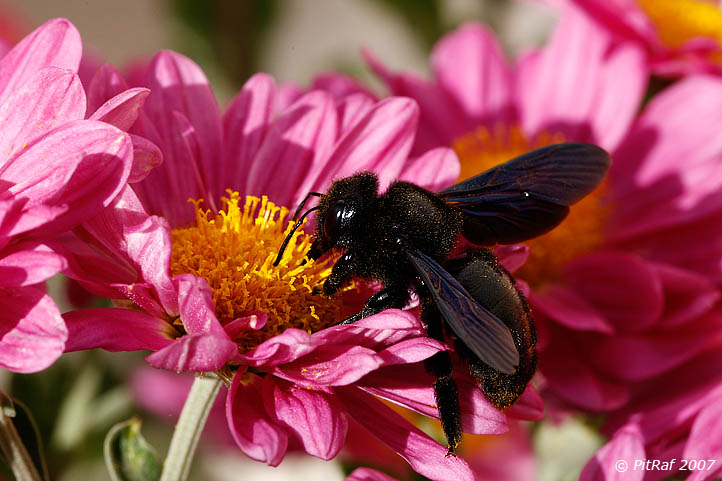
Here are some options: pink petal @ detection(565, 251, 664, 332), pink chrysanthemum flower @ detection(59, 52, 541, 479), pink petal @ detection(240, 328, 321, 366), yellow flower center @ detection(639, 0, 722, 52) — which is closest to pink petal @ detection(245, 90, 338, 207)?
pink chrysanthemum flower @ detection(59, 52, 541, 479)

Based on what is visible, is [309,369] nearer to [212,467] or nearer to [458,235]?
[458,235]

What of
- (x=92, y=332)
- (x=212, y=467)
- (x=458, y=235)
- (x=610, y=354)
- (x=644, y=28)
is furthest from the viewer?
(x=212, y=467)

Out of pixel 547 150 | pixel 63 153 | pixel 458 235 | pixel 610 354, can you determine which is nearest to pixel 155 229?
pixel 63 153

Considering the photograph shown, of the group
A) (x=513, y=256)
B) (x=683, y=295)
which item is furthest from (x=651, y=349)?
(x=513, y=256)

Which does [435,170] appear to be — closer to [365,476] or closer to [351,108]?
[351,108]

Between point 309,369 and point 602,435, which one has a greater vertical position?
point 309,369
